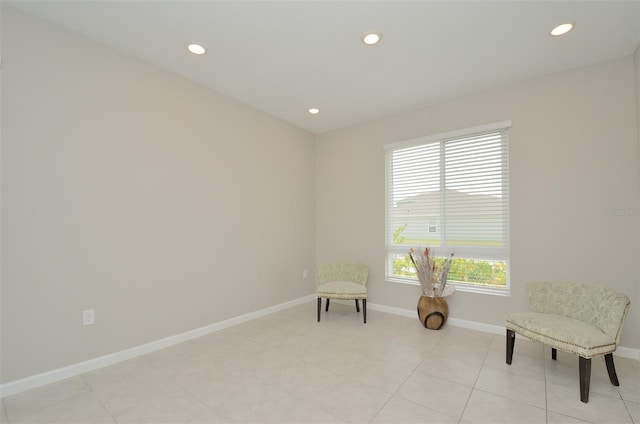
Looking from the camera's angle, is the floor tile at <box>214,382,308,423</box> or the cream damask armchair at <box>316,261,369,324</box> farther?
the cream damask armchair at <box>316,261,369,324</box>

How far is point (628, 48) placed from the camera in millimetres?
2510

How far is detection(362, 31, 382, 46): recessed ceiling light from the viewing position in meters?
2.31

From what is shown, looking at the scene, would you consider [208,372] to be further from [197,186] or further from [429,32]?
[429,32]

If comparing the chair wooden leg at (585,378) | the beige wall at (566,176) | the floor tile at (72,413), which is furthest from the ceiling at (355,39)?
the floor tile at (72,413)

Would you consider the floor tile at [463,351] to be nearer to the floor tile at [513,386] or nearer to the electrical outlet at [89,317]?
the floor tile at [513,386]

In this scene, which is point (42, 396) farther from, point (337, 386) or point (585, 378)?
point (585, 378)

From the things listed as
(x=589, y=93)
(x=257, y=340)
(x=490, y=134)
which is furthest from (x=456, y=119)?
(x=257, y=340)

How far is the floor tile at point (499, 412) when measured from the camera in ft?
5.79

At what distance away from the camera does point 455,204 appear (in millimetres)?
3514

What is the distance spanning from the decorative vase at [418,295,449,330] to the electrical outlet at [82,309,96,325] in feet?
10.6

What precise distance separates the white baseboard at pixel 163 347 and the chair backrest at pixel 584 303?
710 mm

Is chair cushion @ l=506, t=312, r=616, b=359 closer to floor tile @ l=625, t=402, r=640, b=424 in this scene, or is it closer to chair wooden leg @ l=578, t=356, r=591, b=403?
chair wooden leg @ l=578, t=356, r=591, b=403

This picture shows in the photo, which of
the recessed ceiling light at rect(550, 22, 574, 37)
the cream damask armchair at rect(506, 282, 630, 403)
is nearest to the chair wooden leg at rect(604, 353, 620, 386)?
the cream damask armchair at rect(506, 282, 630, 403)

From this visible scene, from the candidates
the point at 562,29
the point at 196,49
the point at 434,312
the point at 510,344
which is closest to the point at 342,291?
the point at 434,312
